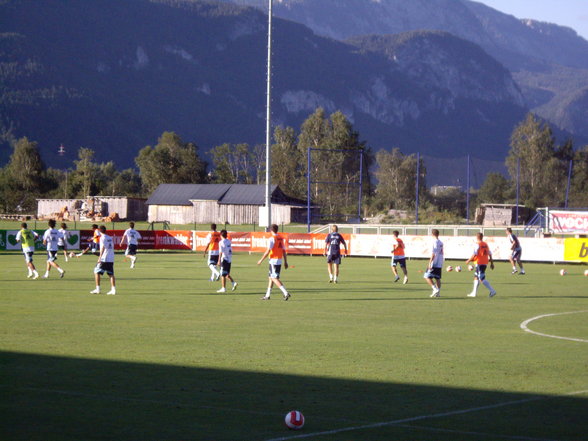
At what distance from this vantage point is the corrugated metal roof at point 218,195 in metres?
101

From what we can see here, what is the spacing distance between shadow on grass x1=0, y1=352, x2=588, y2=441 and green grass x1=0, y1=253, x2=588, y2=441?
2 centimetres

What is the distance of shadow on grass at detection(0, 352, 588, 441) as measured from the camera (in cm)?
939

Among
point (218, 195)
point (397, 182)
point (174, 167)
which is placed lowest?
point (218, 195)

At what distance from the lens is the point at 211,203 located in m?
103

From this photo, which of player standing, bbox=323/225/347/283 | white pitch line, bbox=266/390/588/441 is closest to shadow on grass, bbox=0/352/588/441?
white pitch line, bbox=266/390/588/441

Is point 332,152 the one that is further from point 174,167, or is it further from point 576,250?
point 576,250

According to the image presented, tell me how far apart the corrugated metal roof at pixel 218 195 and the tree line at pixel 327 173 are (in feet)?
18.1

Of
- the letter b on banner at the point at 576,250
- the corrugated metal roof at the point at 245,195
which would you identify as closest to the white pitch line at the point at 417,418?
the letter b on banner at the point at 576,250

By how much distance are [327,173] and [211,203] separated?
16.3 metres

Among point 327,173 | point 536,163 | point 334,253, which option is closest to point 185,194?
point 327,173

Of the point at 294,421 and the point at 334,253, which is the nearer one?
the point at 294,421

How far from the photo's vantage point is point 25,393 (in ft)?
37.0

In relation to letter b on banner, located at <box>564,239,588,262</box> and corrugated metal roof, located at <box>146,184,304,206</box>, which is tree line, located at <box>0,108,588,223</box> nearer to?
corrugated metal roof, located at <box>146,184,304,206</box>

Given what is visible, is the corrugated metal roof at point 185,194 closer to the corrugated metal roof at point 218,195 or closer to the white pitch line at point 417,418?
the corrugated metal roof at point 218,195
